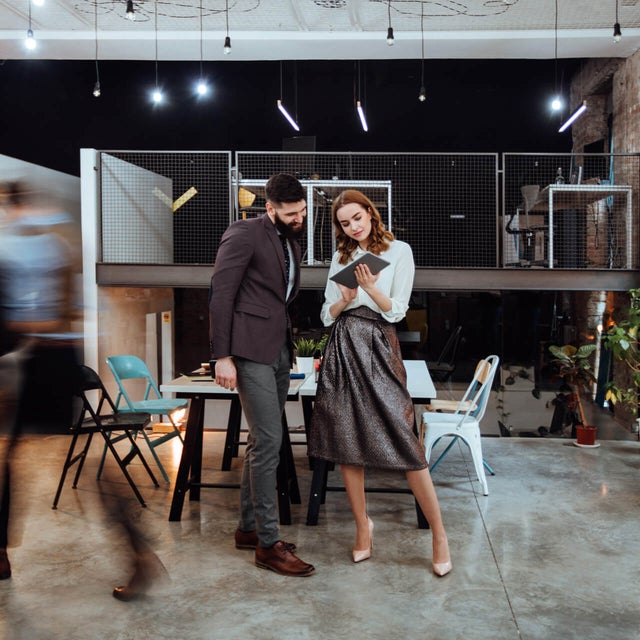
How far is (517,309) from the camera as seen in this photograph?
8242mm

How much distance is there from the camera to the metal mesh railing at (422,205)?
7.57 metres

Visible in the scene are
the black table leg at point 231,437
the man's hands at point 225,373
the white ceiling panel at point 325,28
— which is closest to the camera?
the man's hands at point 225,373

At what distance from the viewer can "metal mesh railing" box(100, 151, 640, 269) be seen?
7566 millimetres

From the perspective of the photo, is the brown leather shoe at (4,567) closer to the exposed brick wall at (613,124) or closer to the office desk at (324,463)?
the office desk at (324,463)

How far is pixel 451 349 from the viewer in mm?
8156

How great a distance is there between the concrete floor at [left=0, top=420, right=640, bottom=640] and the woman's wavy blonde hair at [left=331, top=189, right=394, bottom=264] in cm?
150

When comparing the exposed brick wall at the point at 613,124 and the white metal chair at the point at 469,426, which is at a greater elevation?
the exposed brick wall at the point at 613,124

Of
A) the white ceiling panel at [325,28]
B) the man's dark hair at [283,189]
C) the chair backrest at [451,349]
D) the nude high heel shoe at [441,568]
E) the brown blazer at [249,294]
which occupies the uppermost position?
the white ceiling panel at [325,28]

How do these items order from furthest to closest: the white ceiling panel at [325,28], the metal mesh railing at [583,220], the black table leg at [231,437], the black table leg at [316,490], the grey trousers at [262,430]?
the white ceiling panel at [325,28], the metal mesh railing at [583,220], the black table leg at [231,437], the black table leg at [316,490], the grey trousers at [262,430]

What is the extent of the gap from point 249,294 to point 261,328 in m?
→ 0.16

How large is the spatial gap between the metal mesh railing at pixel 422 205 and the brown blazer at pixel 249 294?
12.1 feet

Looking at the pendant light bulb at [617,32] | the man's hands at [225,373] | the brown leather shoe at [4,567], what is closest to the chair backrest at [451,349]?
the pendant light bulb at [617,32]

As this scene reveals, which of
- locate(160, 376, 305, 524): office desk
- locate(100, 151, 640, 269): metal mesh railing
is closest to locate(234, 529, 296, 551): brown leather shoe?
locate(160, 376, 305, 524): office desk

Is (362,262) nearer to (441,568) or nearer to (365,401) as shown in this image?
(365,401)
